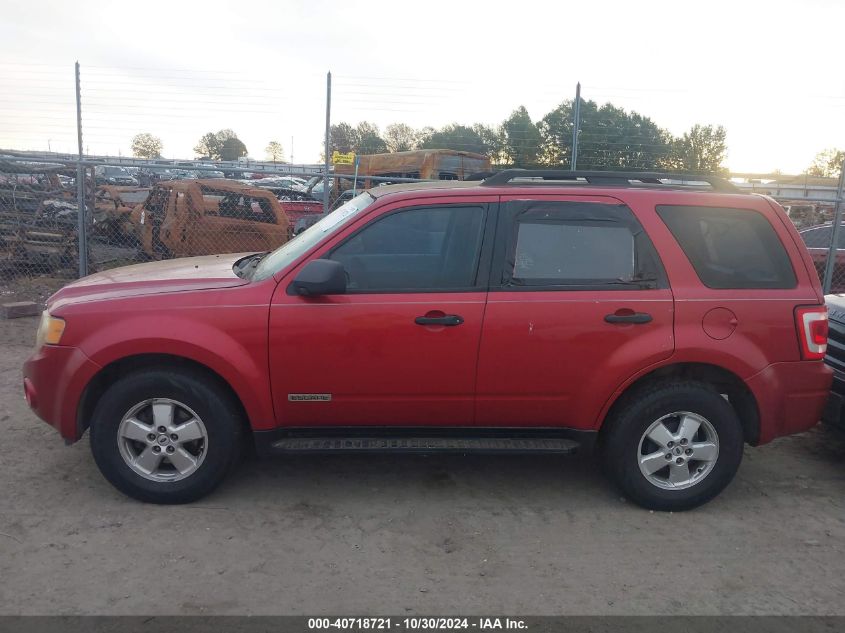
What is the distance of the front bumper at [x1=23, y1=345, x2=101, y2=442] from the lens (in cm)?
383

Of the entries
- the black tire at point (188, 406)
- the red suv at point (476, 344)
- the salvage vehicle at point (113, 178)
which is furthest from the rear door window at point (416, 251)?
the salvage vehicle at point (113, 178)

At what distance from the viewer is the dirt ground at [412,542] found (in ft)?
10.5

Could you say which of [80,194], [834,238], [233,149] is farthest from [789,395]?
[233,149]

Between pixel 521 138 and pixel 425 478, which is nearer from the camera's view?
pixel 425 478

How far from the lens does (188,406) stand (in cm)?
386

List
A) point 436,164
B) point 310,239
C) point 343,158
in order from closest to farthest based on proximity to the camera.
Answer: point 310,239
point 436,164
point 343,158

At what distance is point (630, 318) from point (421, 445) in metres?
1.35

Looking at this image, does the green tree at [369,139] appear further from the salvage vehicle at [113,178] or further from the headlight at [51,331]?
the headlight at [51,331]

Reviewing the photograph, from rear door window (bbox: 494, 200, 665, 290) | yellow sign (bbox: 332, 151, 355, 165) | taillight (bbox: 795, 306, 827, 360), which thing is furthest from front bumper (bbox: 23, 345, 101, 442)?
yellow sign (bbox: 332, 151, 355, 165)

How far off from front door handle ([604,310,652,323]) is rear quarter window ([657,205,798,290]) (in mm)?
413

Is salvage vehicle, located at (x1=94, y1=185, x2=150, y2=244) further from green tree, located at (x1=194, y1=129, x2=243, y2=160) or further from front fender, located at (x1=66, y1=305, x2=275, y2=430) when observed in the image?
front fender, located at (x1=66, y1=305, x2=275, y2=430)

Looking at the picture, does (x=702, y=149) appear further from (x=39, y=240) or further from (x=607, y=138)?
(x=39, y=240)
